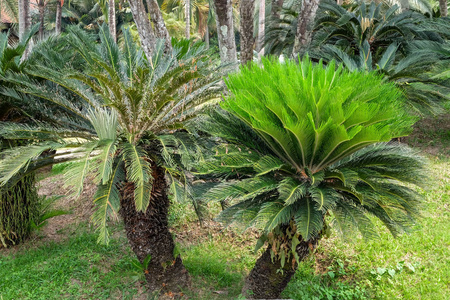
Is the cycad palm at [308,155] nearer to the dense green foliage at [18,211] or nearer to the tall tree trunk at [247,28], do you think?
the tall tree trunk at [247,28]

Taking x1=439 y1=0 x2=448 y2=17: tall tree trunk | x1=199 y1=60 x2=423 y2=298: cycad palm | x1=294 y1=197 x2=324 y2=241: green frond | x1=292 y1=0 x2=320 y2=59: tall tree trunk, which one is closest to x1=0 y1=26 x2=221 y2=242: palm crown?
x1=199 y1=60 x2=423 y2=298: cycad palm

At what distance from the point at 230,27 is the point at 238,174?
3408 millimetres

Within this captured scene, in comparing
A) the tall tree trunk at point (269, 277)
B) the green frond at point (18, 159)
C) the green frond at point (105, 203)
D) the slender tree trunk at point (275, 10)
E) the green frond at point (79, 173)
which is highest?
the slender tree trunk at point (275, 10)

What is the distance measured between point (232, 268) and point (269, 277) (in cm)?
130

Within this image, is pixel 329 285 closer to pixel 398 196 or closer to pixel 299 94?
pixel 398 196

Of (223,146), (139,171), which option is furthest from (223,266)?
(139,171)

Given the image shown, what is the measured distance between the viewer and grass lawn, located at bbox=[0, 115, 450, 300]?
4.64 meters

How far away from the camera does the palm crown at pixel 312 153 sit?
315 centimetres

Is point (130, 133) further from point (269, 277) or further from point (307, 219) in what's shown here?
point (269, 277)

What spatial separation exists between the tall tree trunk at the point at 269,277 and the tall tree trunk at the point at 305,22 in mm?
3867

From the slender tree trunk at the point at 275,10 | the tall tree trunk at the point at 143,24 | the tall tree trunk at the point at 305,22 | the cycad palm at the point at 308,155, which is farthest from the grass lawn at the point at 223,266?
the slender tree trunk at the point at 275,10

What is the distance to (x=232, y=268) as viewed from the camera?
17.4 ft

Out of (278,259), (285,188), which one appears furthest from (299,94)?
(278,259)

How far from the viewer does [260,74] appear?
348 cm
